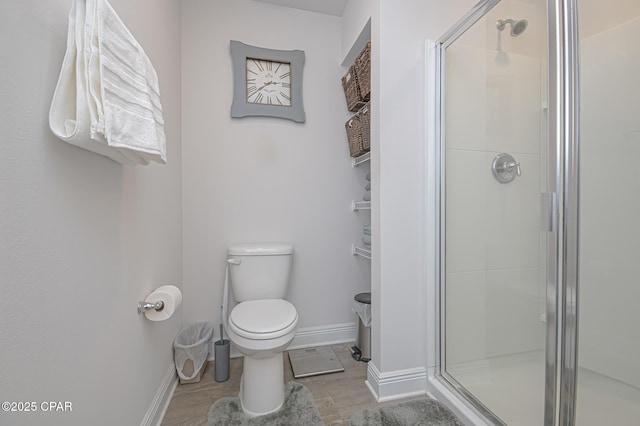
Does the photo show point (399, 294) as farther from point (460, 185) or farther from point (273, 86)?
point (273, 86)

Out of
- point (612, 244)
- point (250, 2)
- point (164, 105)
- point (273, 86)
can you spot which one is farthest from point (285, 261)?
point (250, 2)

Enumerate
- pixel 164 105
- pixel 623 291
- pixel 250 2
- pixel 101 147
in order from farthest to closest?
pixel 250 2
pixel 164 105
pixel 623 291
pixel 101 147

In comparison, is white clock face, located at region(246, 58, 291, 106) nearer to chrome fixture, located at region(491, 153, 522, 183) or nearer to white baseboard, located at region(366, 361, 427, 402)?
chrome fixture, located at region(491, 153, 522, 183)

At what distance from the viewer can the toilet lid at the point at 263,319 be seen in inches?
49.8

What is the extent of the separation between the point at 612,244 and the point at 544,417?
0.76 metres

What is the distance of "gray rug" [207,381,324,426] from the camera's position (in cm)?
129

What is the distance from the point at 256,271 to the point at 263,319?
414 mm

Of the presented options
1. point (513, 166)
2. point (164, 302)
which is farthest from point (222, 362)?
point (513, 166)

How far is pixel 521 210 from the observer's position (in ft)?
4.16

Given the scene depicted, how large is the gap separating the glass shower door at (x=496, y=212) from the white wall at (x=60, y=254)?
1.44 meters

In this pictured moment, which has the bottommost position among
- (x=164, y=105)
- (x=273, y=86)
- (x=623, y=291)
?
(x=623, y=291)

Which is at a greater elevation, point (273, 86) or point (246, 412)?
point (273, 86)

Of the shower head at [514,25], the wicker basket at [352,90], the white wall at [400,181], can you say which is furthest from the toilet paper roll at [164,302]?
the shower head at [514,25]

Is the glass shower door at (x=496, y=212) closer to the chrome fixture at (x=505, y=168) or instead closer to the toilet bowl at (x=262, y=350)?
the chrome fixture at (x=505, y=168)
